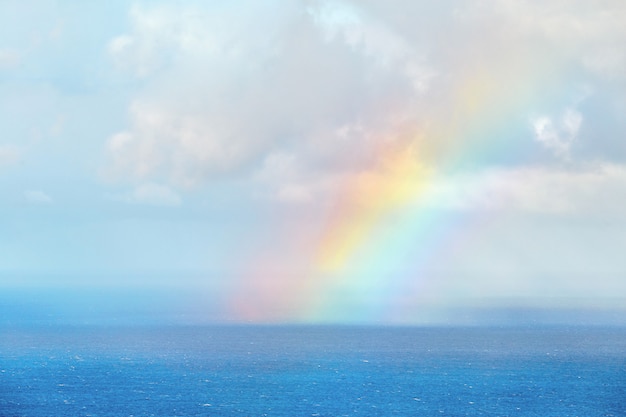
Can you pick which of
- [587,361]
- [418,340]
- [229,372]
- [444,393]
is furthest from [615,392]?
[418,340]

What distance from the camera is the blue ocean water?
111 meters

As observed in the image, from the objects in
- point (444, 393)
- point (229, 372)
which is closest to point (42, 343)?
point (229, 372)

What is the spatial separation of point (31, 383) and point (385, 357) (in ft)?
231

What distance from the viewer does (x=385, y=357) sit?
6467 inches

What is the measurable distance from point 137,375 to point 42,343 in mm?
59982

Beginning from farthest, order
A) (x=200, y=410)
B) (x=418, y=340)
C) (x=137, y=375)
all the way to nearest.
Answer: (x=418, y=340)
(x=137, y=375)
(x=200, y=410)

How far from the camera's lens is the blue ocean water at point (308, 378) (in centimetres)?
11069

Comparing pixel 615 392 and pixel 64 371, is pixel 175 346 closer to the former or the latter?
pixel 64 371

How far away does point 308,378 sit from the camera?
5300 inches

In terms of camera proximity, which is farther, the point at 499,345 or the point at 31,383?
the point at 499,345

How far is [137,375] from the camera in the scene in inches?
5379

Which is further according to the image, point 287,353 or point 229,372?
point 287,353

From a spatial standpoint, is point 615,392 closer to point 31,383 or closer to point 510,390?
point 510,390

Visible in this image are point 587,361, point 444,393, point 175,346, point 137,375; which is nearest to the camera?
point 444,393
